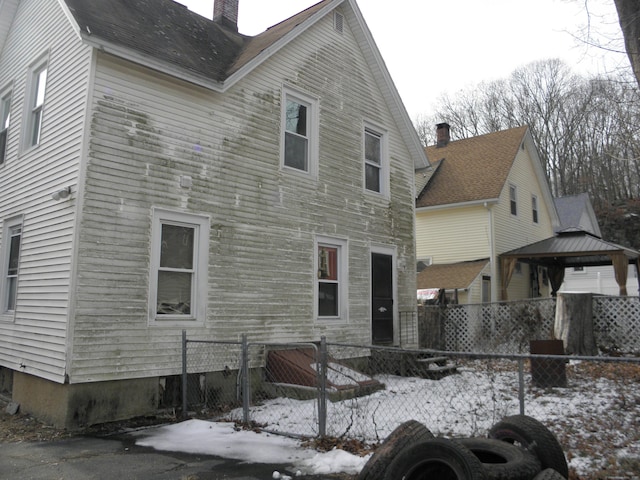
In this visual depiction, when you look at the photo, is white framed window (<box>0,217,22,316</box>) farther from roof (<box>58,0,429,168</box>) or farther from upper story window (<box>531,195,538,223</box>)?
upper story window (<box>531,195,538,223</box>)

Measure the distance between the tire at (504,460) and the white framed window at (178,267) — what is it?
5247mm

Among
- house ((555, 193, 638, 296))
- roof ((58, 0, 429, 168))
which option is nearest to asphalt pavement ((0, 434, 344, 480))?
roof ((58, 0, 429, 168))

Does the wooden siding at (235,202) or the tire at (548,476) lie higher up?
the wooden siding at (235,202)

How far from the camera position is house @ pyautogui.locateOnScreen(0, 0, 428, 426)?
727 cm

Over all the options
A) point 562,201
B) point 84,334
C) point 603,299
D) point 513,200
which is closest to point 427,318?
point 603,299

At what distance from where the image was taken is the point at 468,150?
22.9m

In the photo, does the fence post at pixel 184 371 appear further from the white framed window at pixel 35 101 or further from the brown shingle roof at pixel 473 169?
the brown shingle roof at pixel 473 169

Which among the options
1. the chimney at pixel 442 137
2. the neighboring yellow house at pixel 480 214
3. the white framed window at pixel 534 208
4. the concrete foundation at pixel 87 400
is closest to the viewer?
the concrete foundation at pixel 87 400

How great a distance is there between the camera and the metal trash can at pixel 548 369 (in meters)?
8.95

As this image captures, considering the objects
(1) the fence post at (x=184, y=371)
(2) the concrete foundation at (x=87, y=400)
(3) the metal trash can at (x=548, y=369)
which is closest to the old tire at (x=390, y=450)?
(1) the fence post at (x=184, y=371)

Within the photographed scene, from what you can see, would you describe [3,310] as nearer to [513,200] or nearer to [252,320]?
[252,320]

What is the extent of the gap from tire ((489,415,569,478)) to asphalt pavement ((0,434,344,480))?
1.68 m

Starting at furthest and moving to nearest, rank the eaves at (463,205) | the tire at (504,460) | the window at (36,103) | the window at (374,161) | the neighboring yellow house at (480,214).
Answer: the neighboring yellow house at (480,214) < the eaves at (463,205) < the window at (374,161) < the window at (36,103) < the tire at (504,460)

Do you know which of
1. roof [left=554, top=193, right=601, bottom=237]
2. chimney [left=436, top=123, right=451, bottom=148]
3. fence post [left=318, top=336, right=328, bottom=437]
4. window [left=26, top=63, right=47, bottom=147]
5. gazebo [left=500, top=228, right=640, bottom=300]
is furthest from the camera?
roof [left=554, top=193, right=601, bottom=237]
